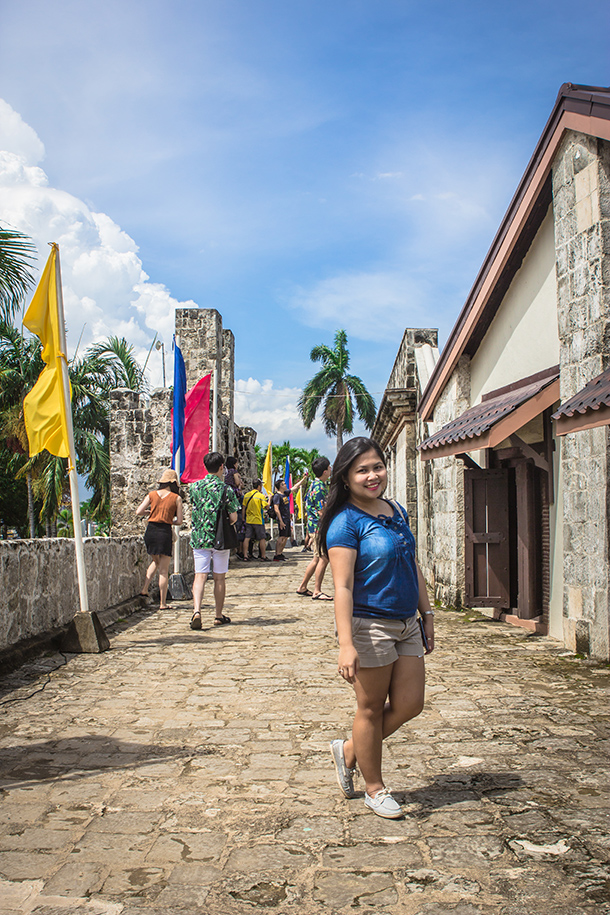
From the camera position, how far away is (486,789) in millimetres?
3438

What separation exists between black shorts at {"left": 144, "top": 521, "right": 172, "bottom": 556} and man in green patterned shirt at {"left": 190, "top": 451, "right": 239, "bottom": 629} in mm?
1207

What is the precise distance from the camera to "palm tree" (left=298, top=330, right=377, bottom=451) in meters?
46.5

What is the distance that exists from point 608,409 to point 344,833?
3060mm

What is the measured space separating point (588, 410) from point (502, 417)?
192 cm

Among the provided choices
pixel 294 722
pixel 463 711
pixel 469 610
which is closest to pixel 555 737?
pixel 463 711

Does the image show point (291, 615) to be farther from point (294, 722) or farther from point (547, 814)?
point (547, 814)

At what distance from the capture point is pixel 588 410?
5000 millimetres

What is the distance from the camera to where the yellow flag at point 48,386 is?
6637 mm

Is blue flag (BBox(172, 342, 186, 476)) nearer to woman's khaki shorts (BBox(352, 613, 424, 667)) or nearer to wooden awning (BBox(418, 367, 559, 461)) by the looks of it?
wooden awning (BBox(418, 367, 559, 461))

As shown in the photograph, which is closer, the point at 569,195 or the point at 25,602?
the point at 25,602

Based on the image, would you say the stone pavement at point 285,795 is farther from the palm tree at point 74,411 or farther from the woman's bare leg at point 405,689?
the palm tree at point 74,411

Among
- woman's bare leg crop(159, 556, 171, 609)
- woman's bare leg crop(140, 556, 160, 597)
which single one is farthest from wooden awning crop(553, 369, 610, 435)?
woman's bare leg crop(140, 556, 160, 597)

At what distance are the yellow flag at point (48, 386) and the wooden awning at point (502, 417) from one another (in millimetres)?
3710

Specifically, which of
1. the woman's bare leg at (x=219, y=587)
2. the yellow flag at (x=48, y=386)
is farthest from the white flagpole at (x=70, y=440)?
the woman's bare leg at (x=219, y=587)
